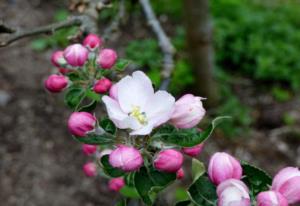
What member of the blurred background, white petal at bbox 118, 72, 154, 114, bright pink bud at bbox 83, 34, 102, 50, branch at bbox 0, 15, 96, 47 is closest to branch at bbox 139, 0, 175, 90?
branch at bbox 0, 15, 96, 47

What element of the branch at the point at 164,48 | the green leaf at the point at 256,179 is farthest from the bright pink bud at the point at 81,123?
the branch at the point at 164,48

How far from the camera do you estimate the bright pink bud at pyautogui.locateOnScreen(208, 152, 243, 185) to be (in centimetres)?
108

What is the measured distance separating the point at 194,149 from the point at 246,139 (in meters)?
2.24

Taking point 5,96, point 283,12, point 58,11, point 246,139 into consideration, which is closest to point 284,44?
→ point 283,12

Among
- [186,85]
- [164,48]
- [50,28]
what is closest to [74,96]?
[50,28]

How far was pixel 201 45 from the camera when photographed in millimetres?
3172

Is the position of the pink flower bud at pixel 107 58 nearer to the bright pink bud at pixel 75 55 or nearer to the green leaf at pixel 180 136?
the bright pink bud at pixel 75 55

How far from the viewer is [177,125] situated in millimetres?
1176

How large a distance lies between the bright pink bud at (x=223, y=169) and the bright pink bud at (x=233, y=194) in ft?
0.08

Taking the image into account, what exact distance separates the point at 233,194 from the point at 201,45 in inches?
87.4

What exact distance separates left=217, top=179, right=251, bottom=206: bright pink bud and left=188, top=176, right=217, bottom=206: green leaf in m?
0.08

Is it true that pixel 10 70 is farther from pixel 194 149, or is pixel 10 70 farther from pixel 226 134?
pixel 194 149

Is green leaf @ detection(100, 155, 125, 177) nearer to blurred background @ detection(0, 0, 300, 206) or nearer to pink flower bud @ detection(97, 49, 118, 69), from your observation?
pink flower bud @ detection(97, 49, 118, 69)

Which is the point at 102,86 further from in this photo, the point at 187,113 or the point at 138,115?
the point at 187,113
